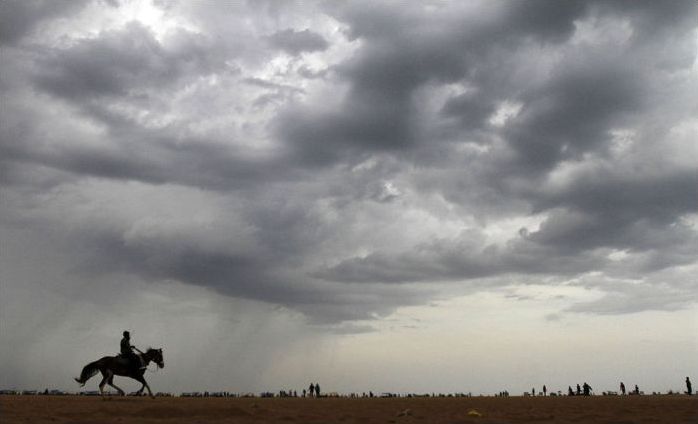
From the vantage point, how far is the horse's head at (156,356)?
30.8 meters

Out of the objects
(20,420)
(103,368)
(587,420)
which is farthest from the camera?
(103,368)

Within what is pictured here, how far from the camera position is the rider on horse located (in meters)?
29.5

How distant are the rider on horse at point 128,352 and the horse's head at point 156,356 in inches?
25.7

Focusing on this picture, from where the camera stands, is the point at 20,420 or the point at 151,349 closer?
the point at 20,420

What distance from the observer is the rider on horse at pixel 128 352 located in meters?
29.5

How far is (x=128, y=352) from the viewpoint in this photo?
29766 mm

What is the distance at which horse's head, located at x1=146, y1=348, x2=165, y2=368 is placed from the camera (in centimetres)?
3076

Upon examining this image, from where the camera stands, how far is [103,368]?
2958cm

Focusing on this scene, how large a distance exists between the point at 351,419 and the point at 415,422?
215 centimetres

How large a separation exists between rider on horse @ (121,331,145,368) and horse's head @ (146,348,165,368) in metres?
0.65

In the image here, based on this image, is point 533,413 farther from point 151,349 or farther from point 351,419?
point 151,349

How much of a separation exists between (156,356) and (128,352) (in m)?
1.59

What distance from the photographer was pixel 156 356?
30.9 metres

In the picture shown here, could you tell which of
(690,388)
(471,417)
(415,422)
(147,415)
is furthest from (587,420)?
(690,388)
